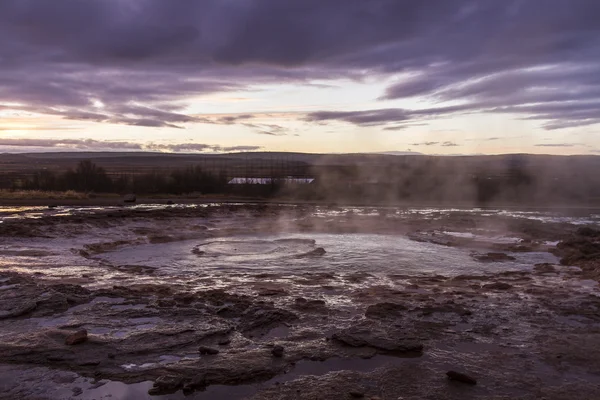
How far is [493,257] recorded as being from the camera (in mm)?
9531

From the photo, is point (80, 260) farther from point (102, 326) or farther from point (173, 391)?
point (173, 391)

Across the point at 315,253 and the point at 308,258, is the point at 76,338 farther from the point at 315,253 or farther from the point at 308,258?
the point at 315,253

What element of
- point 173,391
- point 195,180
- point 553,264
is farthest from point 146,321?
point 195,180

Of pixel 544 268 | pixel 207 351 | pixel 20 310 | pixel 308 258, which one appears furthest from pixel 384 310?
pixel 544 268

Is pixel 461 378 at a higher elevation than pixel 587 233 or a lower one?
lower

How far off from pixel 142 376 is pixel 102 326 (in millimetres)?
1407

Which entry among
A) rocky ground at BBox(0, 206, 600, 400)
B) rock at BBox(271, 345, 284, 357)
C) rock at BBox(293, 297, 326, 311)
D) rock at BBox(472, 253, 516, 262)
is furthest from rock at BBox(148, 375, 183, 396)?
rock at BBox(472, 253, 516, 262)

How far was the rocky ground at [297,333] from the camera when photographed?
390cm

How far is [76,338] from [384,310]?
337cm

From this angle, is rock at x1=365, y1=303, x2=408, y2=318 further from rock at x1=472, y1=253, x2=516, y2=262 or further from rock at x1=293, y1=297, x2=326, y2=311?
rock at x1=472, y1=253, x2=516, y2=262

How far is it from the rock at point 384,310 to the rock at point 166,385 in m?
2.46

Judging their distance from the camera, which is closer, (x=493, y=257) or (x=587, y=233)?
(x=493, y=257)

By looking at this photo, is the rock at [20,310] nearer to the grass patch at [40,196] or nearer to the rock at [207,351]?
the rock at [207,351]

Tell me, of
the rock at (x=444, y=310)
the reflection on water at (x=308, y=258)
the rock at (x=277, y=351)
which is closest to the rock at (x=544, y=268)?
the reflection on water at (x=308, y=258)
